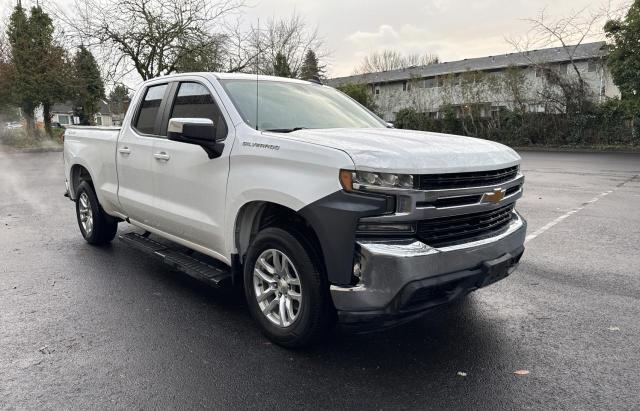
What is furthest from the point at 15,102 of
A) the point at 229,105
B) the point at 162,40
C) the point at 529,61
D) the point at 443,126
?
the point at 229,105

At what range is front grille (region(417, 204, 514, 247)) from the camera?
3125 mm

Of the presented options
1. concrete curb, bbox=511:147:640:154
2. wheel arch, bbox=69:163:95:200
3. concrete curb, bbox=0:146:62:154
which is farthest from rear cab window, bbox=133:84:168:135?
concrete curb, bbox=0:146:62:154

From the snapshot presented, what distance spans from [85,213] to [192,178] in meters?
3.15

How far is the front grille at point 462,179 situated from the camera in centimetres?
304

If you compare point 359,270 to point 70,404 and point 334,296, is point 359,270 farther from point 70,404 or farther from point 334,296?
point 70,404

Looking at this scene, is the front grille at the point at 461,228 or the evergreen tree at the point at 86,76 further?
the evergreen tree at the point at 86,76

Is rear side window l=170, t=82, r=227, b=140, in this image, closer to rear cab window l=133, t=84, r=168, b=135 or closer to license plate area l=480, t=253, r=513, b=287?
rear cab window l=133, t=84, r=168, b=135

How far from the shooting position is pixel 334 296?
10.1 feet

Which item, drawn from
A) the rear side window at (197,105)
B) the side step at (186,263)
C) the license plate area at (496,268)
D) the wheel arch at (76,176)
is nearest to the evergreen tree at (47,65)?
the wheel arch at (76,176)

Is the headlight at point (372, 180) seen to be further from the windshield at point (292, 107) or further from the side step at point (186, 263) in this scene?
the side step at point (186, 263)

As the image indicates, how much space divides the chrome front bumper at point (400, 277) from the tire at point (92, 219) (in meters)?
4.25

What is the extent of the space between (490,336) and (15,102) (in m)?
35.4

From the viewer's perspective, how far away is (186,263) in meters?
4.48

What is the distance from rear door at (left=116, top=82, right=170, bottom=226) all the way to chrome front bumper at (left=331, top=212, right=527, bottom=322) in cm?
264
